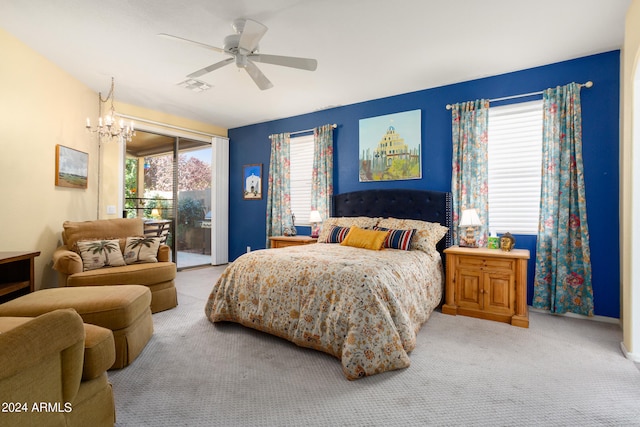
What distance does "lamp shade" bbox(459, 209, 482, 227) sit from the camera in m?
3.61

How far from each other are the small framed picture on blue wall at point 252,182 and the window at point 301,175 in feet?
2.51

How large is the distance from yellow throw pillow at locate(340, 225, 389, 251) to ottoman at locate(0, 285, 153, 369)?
222cm

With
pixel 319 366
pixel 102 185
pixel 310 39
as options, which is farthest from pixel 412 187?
pixel 102 185

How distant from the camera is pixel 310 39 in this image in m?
3.11

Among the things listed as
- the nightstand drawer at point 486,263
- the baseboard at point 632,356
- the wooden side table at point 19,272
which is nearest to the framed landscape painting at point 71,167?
the wooden side table at point 19,272

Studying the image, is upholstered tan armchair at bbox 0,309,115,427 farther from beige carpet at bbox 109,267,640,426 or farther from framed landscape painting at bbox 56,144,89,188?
framed landscape painting at bbox 56,144,89,188

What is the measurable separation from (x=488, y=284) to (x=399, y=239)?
1.00 m

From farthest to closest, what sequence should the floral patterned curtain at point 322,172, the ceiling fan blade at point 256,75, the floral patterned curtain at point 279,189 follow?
the floral patterned curtain at point 279,189, the floral patterned curtain at point 322,172, the ceiling fan blade at point 256,75

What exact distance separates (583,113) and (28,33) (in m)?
5.55

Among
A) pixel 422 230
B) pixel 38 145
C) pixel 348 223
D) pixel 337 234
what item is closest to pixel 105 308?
pixel 38 145

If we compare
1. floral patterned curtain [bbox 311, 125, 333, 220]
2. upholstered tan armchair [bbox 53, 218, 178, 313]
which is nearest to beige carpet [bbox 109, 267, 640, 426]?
upholstered tan armchair [bbox 53, 218, 178, 313]

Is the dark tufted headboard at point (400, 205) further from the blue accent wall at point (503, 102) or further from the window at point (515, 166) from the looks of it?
the window at point (515, 166)

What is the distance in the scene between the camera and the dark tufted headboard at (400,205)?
4.06m

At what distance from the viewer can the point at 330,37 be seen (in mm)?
3072
